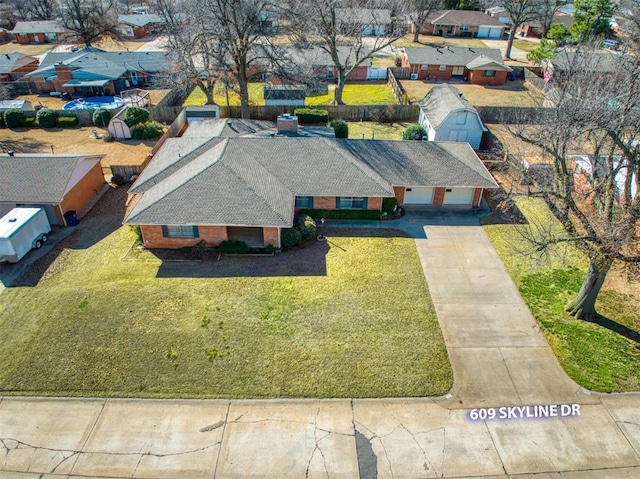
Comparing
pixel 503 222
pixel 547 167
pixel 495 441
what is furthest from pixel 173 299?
pixel 547 167

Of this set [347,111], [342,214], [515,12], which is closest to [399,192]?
[342,214]

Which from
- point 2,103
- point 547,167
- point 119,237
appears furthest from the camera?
point 2,103

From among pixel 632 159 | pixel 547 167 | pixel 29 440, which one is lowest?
pixel 29 440

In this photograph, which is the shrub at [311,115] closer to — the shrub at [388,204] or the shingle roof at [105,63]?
the shrub at [388,204]

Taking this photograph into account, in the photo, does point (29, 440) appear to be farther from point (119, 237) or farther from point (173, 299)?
point (119, 237)

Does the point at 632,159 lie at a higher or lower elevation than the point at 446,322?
higher

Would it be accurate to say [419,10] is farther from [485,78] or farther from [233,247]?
[233,247]
